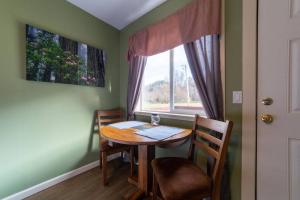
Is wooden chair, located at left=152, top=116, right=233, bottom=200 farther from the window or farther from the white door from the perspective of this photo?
the window

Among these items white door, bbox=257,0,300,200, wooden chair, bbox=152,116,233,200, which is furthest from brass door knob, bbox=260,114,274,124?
wooden chair, bbox=152,116,233,200

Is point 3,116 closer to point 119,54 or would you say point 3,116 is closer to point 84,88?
point 84,88

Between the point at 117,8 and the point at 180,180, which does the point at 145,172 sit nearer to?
the point at 180,180

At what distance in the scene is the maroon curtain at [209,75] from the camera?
1456 mm

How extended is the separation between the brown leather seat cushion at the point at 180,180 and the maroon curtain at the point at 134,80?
1.15 m

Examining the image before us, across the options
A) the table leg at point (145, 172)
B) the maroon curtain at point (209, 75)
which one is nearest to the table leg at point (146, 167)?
the table leg at point (145, 172)

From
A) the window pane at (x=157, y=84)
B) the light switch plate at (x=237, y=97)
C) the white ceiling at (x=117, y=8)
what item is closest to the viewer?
the light switch plate at (x=237, y=97)

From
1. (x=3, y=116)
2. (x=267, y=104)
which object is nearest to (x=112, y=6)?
(x=3, y=116)

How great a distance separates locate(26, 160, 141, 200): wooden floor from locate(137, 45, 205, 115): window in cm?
104

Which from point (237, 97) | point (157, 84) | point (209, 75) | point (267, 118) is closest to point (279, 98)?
point (267, 118)

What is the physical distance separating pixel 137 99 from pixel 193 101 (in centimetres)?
88

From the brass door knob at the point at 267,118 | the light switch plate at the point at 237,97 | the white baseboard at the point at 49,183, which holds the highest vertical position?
the light switch plate at the point at 237,97

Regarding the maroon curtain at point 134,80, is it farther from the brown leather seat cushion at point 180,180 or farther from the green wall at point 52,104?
the brown leather seat cushion at point 180,180

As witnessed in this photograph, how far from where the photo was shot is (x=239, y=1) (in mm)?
1331
